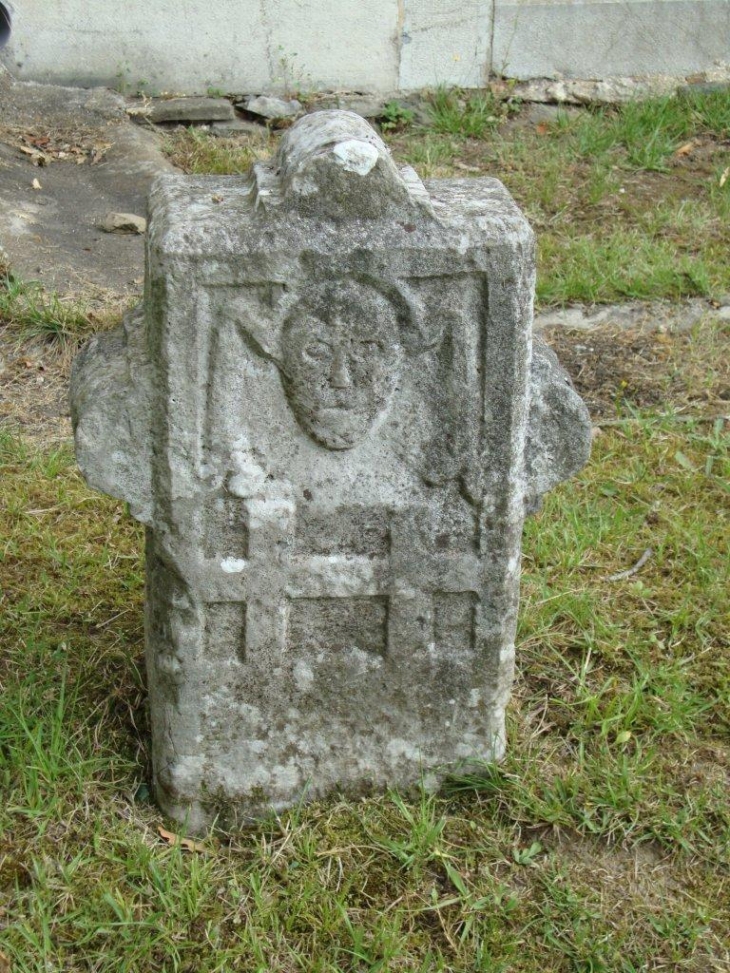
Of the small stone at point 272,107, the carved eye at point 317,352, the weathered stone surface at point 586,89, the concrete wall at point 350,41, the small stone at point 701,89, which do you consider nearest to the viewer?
the carved eye at point 317,352

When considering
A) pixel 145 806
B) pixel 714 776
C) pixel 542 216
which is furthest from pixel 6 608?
pixel 542 216

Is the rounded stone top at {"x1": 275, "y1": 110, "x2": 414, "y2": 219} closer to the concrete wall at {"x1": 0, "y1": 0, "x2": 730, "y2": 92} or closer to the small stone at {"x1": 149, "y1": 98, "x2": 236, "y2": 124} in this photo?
the small stone at {"x1": 149, "y1": 98, "x2": 236, "y2": 124}

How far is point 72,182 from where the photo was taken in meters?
5.68

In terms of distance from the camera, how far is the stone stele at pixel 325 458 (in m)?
2.27

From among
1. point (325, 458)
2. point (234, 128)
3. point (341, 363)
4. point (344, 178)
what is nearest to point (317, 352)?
point (341, 363)

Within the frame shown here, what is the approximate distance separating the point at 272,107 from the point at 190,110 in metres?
0.41

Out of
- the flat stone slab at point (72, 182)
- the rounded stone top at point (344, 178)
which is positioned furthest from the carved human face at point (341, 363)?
the flat stone slab at point (72, 182)

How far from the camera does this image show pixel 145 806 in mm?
2701

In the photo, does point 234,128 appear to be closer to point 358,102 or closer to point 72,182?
point 358,102

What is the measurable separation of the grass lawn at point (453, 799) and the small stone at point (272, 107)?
2842 millimetres

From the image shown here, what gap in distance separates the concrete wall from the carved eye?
14.4 feet

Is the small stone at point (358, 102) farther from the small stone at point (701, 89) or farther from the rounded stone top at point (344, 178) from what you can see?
the rounded stone top at point (344, 178)

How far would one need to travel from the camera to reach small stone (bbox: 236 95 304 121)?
6.29 meters

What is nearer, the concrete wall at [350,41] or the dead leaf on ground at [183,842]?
the dead leaf on ground at [183,842]
